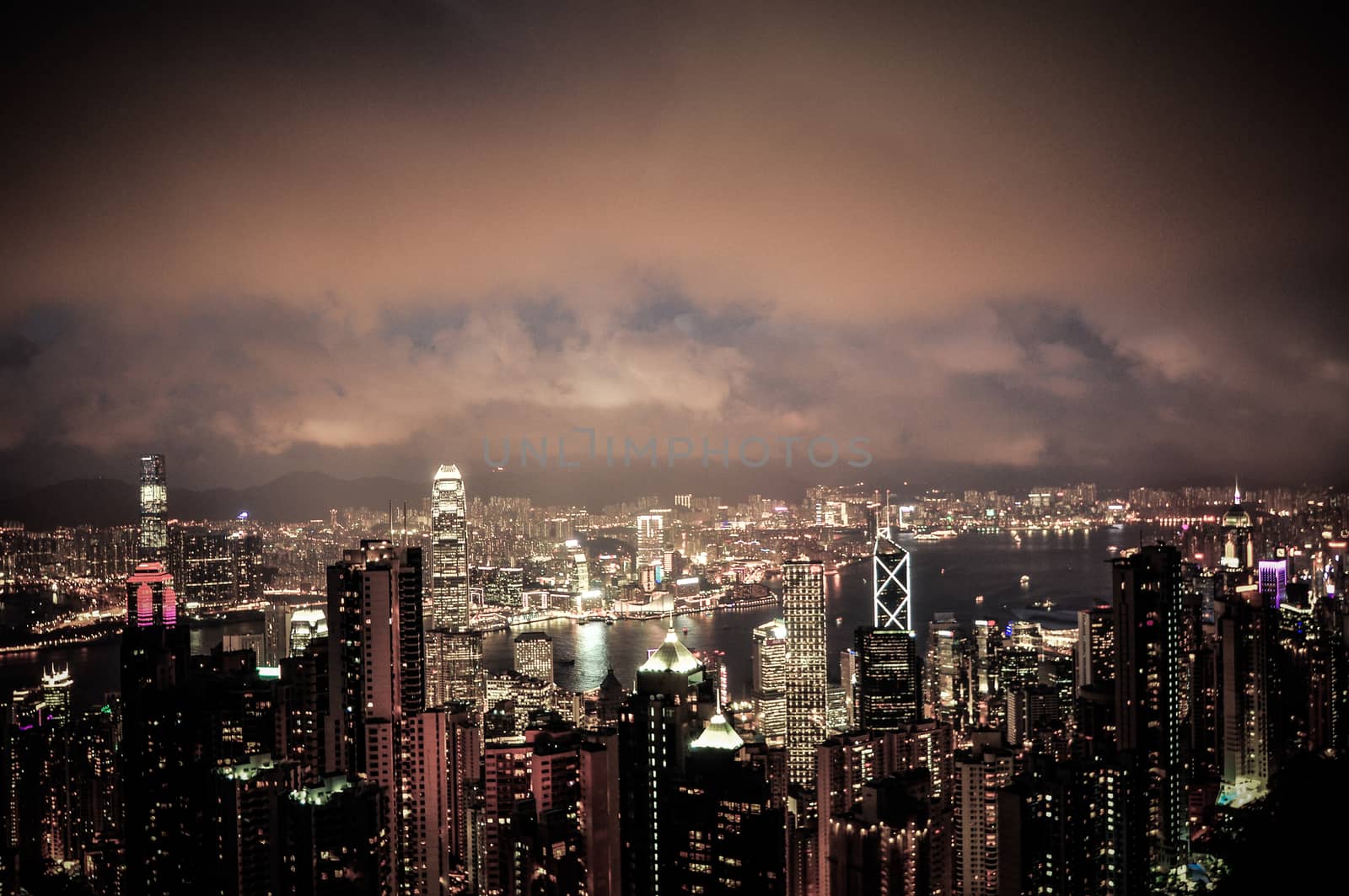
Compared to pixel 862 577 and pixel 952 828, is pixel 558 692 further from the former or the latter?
pixel 952 828

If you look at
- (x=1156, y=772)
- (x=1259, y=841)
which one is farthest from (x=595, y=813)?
(x=1259, y=841)

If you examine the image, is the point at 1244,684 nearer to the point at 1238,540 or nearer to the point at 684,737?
the point at 1238,540

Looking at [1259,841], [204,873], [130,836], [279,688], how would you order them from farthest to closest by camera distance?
[279,688], [130,836], [204,873], [1259,841]

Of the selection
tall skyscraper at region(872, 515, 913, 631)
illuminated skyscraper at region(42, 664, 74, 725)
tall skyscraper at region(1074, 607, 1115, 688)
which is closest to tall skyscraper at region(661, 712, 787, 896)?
tall skyscraper at region(1074, 607, 1115, 688)

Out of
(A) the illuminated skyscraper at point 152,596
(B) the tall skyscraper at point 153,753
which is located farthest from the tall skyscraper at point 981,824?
(A) the illuminated skyscraper at point 152,596

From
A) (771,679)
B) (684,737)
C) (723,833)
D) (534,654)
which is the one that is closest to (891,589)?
(771,679)
